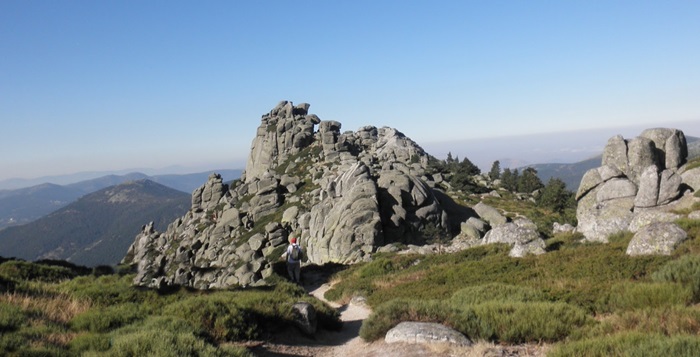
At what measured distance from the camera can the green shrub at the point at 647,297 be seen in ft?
35.7

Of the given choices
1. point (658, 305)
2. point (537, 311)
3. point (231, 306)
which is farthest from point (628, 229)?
point (231, 306)

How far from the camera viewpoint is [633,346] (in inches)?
296

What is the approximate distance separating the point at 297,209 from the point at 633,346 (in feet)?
212

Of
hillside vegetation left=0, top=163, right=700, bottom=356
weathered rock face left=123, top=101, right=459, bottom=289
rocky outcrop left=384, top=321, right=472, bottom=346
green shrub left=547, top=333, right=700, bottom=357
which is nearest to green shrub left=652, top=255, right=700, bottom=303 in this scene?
hillside vegetation left=0, top=163, right=700, bottom=356

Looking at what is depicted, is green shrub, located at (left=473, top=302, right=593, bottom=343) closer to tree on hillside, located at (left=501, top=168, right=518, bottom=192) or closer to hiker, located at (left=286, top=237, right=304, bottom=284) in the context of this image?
hiker, located at (left=286, top=237, right=304, bottom=284)

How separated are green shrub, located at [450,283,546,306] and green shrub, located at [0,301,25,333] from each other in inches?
456

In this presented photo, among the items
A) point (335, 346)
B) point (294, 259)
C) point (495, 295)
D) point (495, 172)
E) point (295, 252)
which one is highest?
point (495, 295)

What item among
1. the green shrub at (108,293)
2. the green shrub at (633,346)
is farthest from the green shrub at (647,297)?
the green shrub at (108,293)

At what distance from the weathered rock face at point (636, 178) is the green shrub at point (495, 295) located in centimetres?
2135

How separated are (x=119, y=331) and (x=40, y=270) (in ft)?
55.5

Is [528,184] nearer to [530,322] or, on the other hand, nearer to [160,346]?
[530,322]

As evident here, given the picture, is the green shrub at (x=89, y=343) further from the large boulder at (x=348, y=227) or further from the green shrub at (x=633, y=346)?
the large boulder at (x=348, y=227)

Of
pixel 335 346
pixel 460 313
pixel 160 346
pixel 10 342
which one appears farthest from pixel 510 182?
pixel 10 342

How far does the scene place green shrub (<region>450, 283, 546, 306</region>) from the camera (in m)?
13.1
